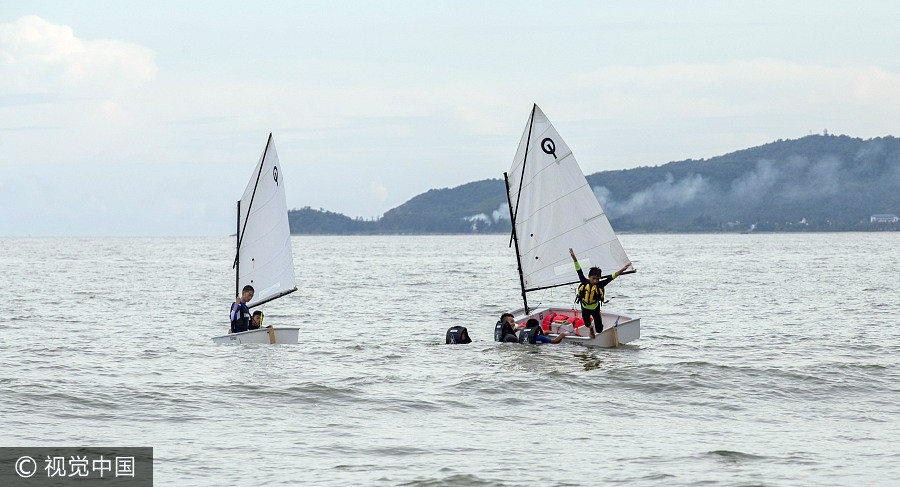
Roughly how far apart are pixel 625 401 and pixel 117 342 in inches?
757

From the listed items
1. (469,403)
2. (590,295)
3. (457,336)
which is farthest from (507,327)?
(469,403)

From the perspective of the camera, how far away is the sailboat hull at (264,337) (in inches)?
1130

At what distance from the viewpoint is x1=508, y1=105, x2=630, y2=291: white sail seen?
99.7 ft

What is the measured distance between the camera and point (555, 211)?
1212 inches

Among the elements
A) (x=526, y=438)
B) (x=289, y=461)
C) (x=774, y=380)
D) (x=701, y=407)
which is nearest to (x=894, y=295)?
(x=774, y=380)

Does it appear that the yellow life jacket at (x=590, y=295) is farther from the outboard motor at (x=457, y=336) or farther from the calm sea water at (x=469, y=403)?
the outboard motor at (x=457, y=336)

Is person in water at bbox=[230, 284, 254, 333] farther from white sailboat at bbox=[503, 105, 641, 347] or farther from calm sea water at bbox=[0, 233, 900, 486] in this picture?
white sailboat at bbox=[503, 105, 641, 347]

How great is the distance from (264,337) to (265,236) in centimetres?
419

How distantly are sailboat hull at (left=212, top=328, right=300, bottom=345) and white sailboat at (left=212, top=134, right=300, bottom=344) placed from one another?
219 centimetres

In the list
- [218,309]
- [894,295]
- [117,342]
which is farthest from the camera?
[894,295]

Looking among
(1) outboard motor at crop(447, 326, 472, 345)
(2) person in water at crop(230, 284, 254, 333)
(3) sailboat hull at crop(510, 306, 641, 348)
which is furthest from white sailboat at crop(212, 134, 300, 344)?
(3) sailboat hull at crop(510, 306, 641, 348)

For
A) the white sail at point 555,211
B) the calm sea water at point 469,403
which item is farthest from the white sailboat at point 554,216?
the calm sea water at point 469,403

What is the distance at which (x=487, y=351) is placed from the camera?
94.4 feet

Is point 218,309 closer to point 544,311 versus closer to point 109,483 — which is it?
point 544,311
